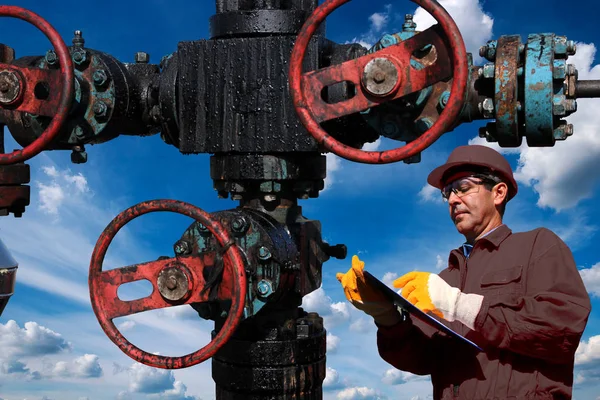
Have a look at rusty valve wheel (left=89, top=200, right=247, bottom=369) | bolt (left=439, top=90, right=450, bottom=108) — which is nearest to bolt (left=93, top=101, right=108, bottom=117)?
rusty valve wheel (left=89, top=200, right=247, bottom=369)

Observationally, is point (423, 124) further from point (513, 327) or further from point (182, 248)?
point (182, 248)

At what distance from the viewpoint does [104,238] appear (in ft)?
9.06

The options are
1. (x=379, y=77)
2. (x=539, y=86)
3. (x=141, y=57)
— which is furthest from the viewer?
(x=141, y=57)

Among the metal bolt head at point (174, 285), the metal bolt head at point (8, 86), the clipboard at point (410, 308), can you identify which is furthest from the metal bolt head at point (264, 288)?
the metal bolt head at point (8, 86)

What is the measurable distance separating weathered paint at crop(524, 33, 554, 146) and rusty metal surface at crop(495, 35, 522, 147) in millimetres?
35

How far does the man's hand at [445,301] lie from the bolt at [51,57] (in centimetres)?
152

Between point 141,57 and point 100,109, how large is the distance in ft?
1.04

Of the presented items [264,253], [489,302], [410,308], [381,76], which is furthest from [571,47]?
[264,253]

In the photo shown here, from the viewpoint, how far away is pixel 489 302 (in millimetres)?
2436

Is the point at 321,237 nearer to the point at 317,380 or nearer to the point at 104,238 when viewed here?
the point at 317,380

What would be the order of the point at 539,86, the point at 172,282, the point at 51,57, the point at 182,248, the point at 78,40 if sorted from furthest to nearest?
the point at 78,40 → the point at 51,57 → the point at 182,248 → the point at 172,282 → the point at 539,86

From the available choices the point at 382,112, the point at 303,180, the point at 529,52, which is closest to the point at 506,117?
the point at 529,52

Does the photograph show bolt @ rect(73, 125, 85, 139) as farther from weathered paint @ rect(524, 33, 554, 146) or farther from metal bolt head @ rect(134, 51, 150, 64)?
weathered paint @ rect(524, 33, 554, 146)

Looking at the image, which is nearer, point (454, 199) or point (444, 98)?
point (454, 199)
